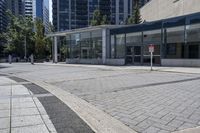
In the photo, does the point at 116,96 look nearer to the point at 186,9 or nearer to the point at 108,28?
the point at 108,28

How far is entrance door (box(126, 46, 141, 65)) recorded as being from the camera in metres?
33.0

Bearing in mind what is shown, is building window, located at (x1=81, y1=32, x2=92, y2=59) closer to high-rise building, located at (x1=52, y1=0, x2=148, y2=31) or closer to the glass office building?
the glass office building

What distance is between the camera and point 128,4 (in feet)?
394

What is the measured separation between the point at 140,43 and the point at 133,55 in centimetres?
187

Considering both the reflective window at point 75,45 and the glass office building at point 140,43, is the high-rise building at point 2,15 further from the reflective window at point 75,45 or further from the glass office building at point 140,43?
the glass office building at point 140,43

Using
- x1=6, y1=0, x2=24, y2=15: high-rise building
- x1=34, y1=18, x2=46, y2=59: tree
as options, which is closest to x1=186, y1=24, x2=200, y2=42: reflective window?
x1=34, y1=18, x2=46, y2=59: tree

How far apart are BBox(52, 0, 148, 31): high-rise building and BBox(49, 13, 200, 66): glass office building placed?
7278cm

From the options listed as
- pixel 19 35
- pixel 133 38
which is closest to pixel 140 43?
pixel 133 38

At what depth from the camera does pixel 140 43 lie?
107 ft

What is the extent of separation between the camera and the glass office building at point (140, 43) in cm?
2684

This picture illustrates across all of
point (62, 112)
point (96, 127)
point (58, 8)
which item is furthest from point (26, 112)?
point (58, 8)

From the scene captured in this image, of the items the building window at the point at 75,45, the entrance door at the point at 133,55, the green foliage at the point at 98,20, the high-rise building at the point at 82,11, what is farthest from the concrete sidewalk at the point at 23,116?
the high-rise building at the point at 82,11

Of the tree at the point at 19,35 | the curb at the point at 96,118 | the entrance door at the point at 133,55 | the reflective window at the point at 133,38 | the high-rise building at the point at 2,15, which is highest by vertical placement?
the high-rise building at the point at 2,15

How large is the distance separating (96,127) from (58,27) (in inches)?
4633
